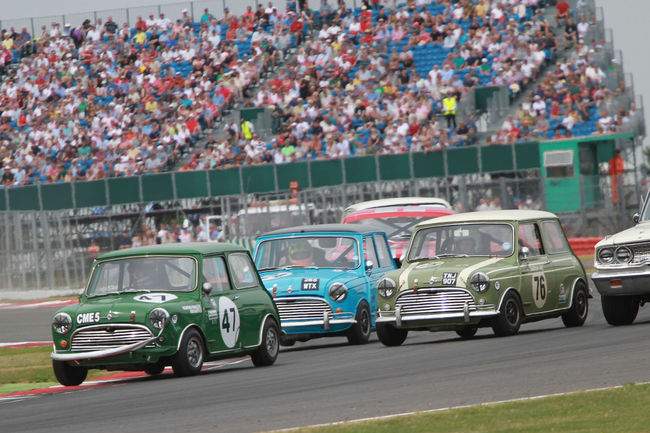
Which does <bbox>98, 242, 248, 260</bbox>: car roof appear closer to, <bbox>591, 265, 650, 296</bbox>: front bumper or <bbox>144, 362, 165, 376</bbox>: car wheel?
<bbox>144, 362, 165, 376</bbox>: car wheel

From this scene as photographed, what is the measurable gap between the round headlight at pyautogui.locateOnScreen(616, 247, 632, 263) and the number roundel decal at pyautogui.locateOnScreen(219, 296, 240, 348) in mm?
4817

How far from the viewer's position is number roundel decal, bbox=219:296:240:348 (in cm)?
1401

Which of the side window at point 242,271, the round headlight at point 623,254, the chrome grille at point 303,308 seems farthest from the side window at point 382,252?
the round headlight at point 623,254

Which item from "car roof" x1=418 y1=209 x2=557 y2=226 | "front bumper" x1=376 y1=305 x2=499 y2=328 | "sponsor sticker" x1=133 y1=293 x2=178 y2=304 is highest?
"car roof" x1=418 y1=209 x2=557 y2=226

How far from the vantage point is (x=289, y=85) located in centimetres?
4122

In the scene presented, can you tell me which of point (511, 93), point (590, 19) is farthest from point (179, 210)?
point (590, 19)

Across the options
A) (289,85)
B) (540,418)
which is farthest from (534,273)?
(289,85)

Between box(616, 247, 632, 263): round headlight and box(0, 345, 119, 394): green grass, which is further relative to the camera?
box(616, 247, 632, 263): round headlight

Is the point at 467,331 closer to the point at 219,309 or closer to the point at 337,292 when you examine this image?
the point at 337,292

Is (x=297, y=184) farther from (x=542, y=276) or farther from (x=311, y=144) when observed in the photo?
(x=542, y=276)

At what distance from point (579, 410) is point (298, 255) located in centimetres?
905

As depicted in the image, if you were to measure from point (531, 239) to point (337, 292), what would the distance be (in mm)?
2686

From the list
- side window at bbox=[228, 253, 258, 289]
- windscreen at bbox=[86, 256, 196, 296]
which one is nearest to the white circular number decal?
side window at bbox=[228, 253, 258, 289]

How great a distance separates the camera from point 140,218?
33156 millimetres
